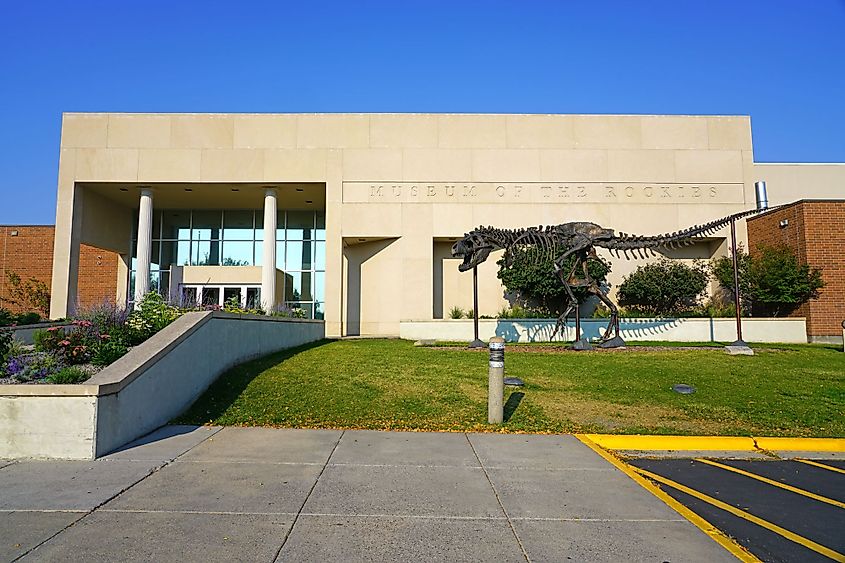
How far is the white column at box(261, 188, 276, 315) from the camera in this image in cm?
2394

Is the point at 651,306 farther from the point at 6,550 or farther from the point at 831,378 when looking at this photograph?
the point at 6,550

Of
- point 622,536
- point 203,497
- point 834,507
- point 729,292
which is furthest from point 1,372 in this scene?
point 729,292

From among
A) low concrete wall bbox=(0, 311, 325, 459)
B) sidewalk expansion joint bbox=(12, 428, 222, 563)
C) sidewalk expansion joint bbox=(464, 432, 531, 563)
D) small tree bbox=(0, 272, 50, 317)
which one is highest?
small tree bbox=(0, 272, 50, 317)

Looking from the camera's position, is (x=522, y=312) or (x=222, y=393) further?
(x=522, y=312)

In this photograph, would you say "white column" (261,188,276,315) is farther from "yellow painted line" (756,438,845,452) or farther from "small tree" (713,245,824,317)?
"yellow painted line" (756,438,845,452)

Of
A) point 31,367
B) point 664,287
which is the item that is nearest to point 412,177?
point 664,287

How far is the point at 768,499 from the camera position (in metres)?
4.80

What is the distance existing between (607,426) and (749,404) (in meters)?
2.75

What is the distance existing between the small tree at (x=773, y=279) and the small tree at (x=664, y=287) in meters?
1.12

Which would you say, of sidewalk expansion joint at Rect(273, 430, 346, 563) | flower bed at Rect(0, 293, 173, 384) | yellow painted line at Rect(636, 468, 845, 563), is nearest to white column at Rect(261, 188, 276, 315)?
flower bed at Rect(0, 293, 173, 384)

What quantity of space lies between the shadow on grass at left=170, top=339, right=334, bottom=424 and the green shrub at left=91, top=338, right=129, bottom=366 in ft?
3.90

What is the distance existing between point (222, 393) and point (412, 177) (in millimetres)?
17319

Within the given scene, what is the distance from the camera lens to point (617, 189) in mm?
24469

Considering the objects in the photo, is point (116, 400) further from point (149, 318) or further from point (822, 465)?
point (822, 465)
